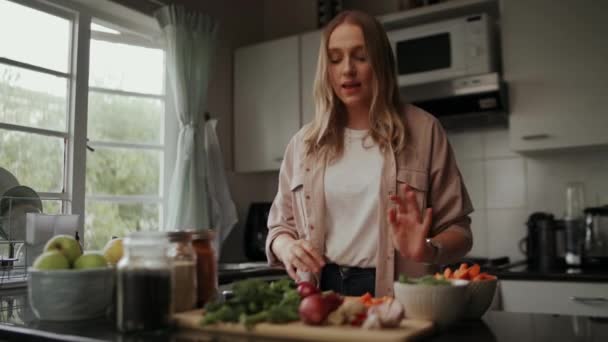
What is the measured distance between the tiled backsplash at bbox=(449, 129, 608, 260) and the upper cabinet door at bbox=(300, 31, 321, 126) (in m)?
0.79

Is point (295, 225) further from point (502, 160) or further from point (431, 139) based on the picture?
point (502, 160)

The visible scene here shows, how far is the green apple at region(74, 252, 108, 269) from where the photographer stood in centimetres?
Answer: 107

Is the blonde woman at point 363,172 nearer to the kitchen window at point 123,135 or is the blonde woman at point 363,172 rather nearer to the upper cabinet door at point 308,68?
the kitchen window at point 123,135

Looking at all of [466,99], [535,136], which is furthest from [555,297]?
[466,99]

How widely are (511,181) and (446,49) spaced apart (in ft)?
2.43

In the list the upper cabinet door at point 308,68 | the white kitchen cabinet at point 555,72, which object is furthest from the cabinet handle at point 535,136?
the upper cabinet door at point 308,68

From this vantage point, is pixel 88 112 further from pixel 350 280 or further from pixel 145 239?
pixel 145 239

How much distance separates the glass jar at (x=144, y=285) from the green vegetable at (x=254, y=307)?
8cm

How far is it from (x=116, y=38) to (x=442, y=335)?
2427 mm

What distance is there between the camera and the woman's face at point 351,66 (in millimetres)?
1472

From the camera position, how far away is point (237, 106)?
3414mm

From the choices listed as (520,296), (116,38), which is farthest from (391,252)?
(116,38)

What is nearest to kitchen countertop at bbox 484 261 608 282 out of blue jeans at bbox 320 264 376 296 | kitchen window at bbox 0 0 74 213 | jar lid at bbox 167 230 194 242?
blue jeans at bbox 320 264 376 296

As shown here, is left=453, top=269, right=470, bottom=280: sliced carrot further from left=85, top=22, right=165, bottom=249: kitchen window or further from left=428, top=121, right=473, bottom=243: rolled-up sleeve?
left=85, top=22, right=165, bottom=249: kitchen window
